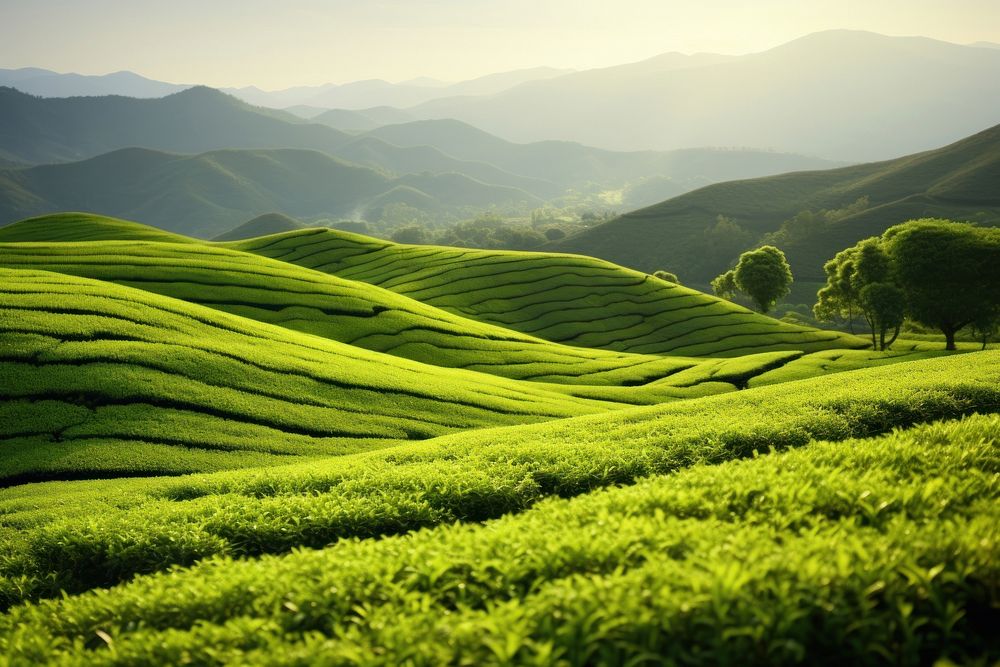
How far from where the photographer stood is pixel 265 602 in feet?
15.4

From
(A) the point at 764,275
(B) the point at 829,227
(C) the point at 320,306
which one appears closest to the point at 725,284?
(A) the point at 764,275

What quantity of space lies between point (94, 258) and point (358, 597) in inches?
1124

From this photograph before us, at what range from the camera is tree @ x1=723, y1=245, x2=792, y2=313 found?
56531mm

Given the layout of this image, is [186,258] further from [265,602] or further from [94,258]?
[265,602]

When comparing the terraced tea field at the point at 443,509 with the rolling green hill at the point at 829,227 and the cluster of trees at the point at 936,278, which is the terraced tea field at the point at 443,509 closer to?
the cluster of trees at the point at 936,278

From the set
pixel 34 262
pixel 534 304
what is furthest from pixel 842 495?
pixel 534 304

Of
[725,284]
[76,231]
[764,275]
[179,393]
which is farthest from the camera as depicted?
[725,284]

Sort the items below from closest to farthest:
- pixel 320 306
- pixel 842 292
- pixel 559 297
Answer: pixel 320 306, pixel 842 292, pixel 559 297

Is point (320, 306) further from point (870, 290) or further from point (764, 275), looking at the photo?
point (764, 275)

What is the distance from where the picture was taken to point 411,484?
26.8 ft

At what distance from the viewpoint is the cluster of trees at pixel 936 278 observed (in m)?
34.1

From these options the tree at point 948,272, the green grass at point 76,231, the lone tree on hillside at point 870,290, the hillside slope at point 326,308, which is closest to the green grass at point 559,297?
the lone tree on hillside at point 870,290

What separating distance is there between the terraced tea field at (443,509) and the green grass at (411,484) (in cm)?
5

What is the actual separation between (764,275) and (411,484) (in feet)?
183
